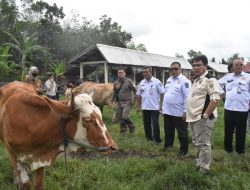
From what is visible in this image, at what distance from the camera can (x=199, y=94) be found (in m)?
5.23

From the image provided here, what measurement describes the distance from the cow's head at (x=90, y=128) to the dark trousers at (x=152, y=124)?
173 inches

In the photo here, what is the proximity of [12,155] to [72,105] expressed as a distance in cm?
105

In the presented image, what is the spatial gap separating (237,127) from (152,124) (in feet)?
6.92

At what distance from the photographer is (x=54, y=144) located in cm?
399

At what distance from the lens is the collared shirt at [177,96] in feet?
22.6

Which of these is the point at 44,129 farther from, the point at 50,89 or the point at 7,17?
the point at 7,17

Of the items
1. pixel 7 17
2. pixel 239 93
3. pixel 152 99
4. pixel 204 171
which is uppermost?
pixel 7 17

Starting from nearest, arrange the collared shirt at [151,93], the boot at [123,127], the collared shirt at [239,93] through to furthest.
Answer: the collared shirt at [239,93] → the collared shirt at [151,93] → the boot at [123,127]

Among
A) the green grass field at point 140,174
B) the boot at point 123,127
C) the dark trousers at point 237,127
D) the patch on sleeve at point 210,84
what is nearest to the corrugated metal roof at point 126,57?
the boot at point 123,127

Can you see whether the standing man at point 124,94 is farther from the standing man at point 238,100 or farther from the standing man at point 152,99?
the standing man at point 238,100

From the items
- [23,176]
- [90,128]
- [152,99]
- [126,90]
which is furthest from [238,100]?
[23,176]

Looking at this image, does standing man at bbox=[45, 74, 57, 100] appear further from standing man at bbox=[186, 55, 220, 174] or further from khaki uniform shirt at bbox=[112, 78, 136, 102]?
standing man at bbox=[186, 55, 220, 174]

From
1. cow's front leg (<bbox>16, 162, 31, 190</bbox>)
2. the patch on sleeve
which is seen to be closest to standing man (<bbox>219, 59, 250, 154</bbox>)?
the patch on sleeve

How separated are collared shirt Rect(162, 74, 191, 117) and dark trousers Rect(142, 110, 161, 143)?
3.46ft
